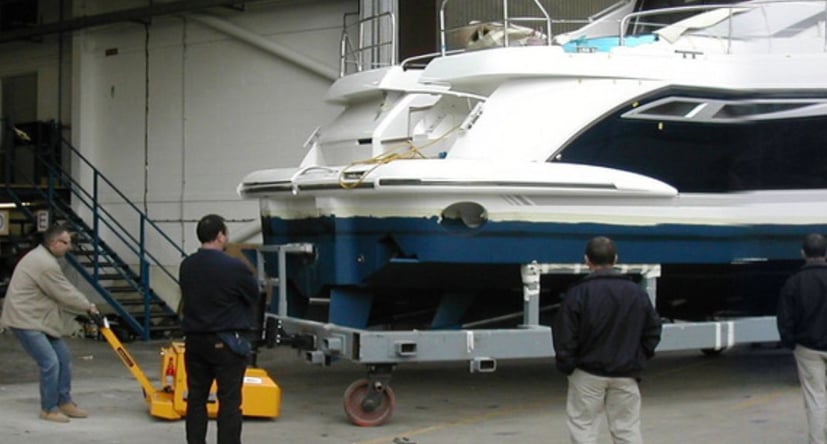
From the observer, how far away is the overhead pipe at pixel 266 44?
1577cm

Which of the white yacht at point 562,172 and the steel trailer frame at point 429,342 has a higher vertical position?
the white yacht at point 562,172

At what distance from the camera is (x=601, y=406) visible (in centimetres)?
628

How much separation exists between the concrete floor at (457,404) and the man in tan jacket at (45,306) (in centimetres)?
41

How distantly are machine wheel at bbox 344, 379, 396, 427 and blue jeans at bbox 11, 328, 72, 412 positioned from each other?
226 cm

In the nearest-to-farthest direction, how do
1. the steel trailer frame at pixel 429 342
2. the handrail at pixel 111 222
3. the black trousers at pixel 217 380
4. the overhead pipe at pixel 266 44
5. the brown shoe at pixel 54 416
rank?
1. the black trousers at pixel 217 380
2. the steel trailer frame at pixel 429 342
3. the brown shoe at pixel 54 416
4. the overhead pipe at pixel 266 44
5. the handrail at pixel 111 222

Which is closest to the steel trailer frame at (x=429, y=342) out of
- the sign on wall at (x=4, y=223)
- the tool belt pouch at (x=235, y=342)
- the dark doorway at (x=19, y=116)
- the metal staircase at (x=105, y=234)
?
the tool belt pouch at (x=235, y=342)

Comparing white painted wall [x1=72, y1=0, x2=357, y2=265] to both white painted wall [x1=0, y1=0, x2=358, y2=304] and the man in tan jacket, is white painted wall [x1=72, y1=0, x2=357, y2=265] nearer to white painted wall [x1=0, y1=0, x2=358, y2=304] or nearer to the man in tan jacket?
white painted wall [x1=0, y1=0, x2=358, y2=304]

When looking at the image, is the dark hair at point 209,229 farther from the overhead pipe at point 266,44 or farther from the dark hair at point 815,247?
the overhead pipe at point 266,44

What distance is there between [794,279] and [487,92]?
312cm

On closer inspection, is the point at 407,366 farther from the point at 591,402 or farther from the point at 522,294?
the point at 591,402

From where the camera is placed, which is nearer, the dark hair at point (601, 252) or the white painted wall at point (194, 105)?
the dark hair at point (601, 252)

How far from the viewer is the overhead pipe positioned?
1577 cm

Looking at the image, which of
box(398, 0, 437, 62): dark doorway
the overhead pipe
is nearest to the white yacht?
box(398, 0, 437, 62): dark doorway

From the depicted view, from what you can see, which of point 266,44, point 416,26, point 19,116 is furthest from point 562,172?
point 19,116
